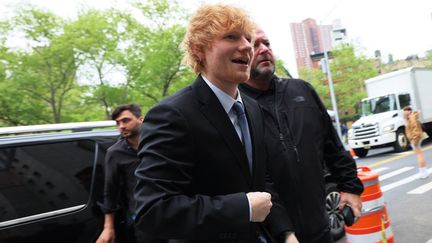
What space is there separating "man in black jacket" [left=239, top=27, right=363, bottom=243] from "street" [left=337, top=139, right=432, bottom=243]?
115 inches

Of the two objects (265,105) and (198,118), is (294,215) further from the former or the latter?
(198,118)

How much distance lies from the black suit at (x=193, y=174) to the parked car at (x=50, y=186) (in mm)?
1452

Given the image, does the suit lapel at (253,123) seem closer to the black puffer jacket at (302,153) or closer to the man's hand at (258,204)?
the man's hand at (258,204)

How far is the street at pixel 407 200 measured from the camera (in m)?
4.63

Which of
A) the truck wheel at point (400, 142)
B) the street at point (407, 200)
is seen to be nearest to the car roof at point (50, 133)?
the street at point (407, 200)

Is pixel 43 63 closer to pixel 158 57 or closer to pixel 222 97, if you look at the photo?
pixel 158 57

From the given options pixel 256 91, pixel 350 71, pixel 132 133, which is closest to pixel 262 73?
pixel 256 91

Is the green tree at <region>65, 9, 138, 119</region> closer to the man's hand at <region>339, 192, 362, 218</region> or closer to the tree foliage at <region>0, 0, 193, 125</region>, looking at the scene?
the tree foliage at <region>0, 0, 193, 125</region>

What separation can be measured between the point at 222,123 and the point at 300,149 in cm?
80

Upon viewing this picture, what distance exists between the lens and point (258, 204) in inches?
50.9

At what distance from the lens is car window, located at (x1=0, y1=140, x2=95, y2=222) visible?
2.33 metres

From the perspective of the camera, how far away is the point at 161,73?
62.0 feet

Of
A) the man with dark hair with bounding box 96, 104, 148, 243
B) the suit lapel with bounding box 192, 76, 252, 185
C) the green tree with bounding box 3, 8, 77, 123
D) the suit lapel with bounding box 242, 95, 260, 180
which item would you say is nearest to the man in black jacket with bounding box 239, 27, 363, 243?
the suit lapel with bounding box 242, 95, 260, 180

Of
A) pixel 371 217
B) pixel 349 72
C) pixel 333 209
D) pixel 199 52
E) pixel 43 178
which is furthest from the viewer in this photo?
pixel 349 72
